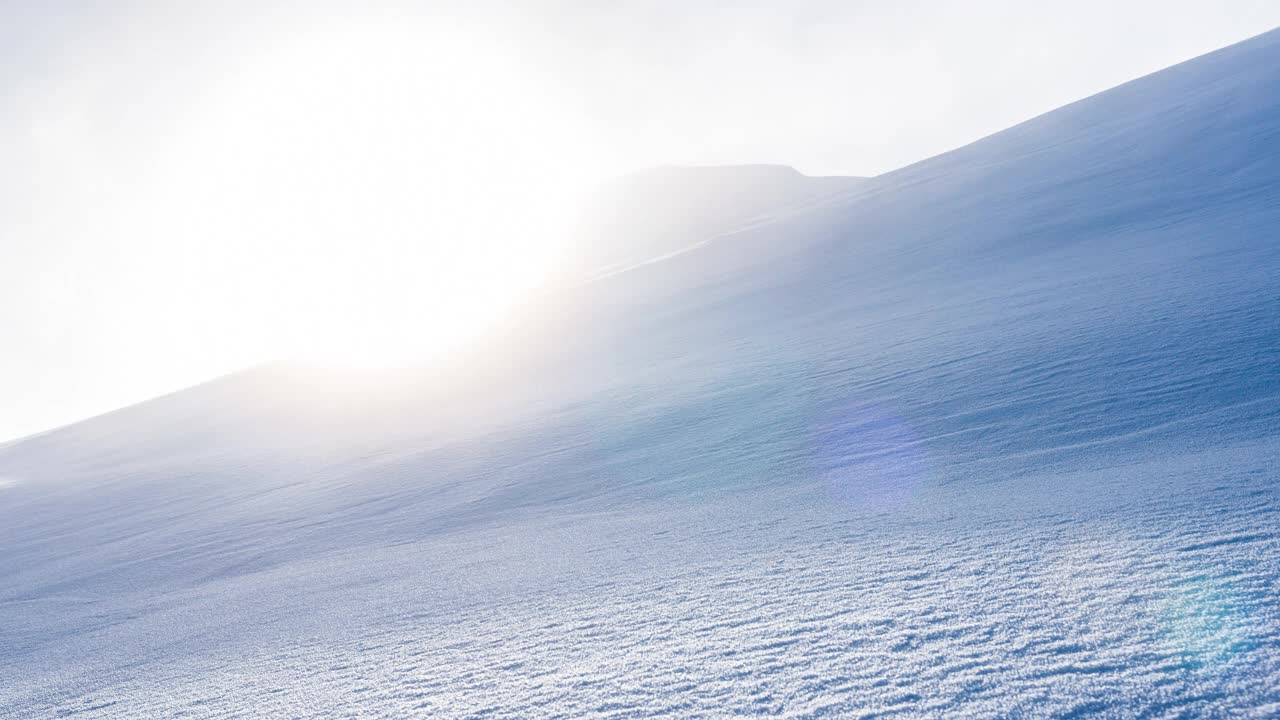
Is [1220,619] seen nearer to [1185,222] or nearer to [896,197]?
[1185,222]

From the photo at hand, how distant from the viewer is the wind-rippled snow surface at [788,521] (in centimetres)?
310

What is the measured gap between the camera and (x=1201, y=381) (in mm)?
7191

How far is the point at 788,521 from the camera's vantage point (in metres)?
5.71

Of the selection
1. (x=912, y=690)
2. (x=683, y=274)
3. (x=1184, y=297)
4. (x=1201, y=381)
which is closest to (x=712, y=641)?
(x=912, y=690)

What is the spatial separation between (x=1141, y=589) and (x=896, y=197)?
25.6 meters

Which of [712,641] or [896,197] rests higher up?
[896,197]

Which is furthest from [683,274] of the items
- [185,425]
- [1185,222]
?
[185,425]

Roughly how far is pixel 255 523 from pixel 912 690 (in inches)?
382

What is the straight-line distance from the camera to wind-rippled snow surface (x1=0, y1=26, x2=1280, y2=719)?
3102 millimetres

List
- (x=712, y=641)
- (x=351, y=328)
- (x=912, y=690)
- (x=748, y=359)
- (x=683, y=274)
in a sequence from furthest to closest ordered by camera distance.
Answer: (x=351, y=328)
(x=683, y=274)
(x=748, y=359)
(x=712, y=641)
(x=912, y=690)

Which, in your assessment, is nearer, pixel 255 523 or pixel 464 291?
pixel 255 523

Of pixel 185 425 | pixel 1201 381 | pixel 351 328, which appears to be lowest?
pixel 1201 381

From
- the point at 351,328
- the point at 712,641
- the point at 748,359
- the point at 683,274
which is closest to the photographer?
the point at 712,641

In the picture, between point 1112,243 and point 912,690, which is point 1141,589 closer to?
point 912,690
